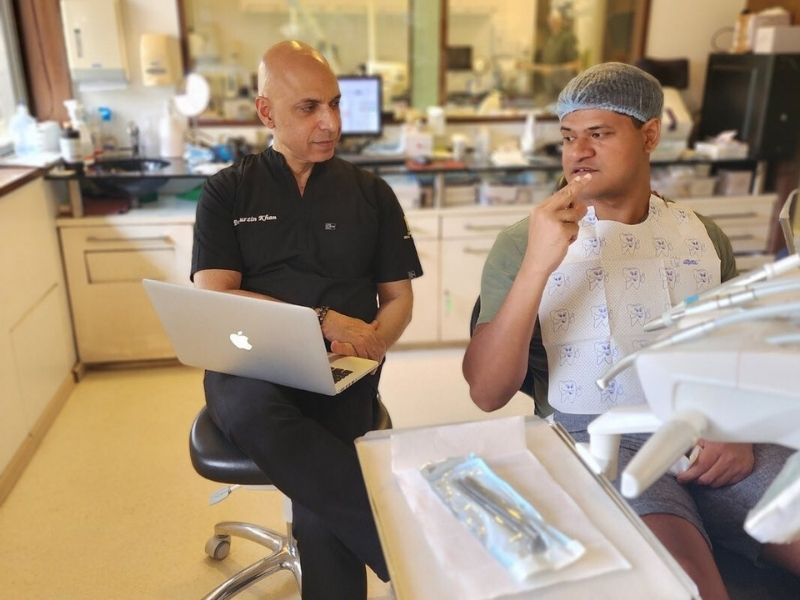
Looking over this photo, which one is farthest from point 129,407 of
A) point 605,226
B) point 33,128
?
point 605,226

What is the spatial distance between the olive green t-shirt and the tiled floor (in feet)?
2.48

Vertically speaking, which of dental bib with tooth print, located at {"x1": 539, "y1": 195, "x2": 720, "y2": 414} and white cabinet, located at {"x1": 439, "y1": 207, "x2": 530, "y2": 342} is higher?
dental bib with tooth print, located at {"x1": 539, "y1": 195, "x2": 720, "y2": 414}

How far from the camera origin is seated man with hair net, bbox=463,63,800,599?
131 centimetres

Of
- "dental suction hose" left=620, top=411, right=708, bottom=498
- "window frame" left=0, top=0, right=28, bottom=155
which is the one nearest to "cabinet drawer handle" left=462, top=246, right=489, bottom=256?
"window frame" left=0, top=0, right=28, bottom=155

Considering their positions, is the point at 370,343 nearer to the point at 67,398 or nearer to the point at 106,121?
the point at 67,398

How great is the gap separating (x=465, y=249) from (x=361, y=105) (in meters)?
0.80

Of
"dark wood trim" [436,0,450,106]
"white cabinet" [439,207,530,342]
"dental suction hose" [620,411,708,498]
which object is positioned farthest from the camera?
"dark wood trim" [436,0,450,106]

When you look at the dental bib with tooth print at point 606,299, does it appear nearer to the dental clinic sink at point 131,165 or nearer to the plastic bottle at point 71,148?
the dental clinic sink at point 131,165

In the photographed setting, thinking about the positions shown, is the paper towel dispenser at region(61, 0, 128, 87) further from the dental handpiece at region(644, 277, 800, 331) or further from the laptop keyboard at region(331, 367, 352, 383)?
the dental handpiece at region(644, 277, 800, 331)

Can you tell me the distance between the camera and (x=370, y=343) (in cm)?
166

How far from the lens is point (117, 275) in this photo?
300 cm

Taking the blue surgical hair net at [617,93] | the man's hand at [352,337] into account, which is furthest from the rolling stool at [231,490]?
the blue surgical hair net at [617,93]

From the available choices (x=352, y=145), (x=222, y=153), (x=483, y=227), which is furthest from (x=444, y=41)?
(x=222, y=153)

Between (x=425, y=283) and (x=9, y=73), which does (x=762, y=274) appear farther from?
(x=9, y=73)
